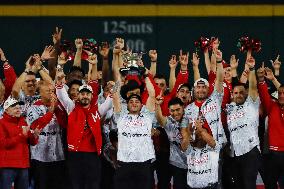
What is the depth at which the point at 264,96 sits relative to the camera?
527 inches

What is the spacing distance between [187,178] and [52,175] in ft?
5.50

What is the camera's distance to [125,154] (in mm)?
12719

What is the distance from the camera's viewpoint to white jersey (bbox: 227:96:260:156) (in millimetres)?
13172

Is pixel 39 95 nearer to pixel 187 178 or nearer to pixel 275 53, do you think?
pixel 187 178

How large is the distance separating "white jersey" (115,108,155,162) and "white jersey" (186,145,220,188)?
50 cm

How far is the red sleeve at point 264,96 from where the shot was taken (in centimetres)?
1336

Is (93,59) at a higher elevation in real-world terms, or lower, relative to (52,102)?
higher

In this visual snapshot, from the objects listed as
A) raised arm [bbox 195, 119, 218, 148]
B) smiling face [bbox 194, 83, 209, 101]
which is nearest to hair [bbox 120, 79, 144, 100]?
smiling face [bbox 194, 83, 209, 101]

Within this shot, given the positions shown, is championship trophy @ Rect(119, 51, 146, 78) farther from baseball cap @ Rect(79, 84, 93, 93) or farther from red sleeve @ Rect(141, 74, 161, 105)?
baseball cap @ Rect(79, 84, 93, 93)

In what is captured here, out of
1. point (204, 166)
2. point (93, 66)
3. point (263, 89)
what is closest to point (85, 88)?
point (93, 66)

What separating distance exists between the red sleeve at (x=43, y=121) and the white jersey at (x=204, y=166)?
1.73 metres

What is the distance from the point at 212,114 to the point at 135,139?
95cm

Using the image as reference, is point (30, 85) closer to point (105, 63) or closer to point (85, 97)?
point (85, 97)
